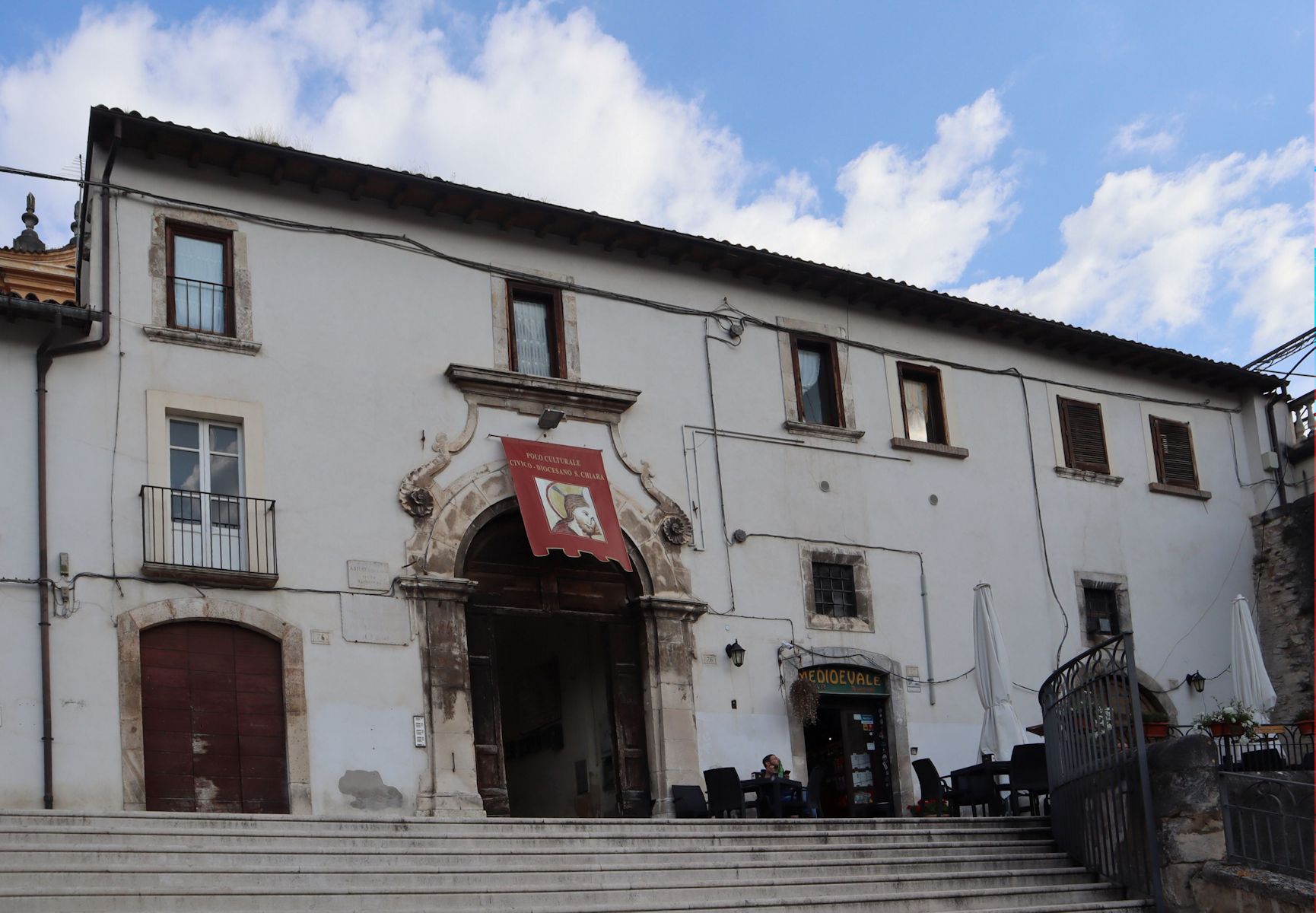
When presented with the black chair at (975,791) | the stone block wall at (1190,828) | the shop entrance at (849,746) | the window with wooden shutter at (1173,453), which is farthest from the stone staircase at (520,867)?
the window with wooden shutter at (1173,453)

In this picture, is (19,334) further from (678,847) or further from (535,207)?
(678,847)

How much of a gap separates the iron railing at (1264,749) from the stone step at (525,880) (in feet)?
16.7

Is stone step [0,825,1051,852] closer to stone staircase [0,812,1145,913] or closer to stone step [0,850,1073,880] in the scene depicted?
stone staircase [0,812,1145,913]

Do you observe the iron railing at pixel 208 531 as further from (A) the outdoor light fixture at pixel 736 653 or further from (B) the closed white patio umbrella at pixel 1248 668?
(B) the closed white patio umbrella at pixel 1248 668

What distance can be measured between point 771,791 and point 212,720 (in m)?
5.78

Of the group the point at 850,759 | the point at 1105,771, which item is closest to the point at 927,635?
the point at 850,759

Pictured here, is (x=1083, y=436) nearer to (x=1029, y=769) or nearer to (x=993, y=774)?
(x=993, y=774)

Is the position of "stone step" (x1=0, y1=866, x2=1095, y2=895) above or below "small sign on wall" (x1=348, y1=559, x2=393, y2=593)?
below

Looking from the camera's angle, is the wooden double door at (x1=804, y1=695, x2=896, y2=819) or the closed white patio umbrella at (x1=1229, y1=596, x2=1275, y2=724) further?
the wooden double door at (x1=804, y1=695, x2=896, y2=819)

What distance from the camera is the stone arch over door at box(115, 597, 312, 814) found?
15.1 m

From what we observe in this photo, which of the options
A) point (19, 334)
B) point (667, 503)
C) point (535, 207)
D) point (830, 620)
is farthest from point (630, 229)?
point (19, 334)

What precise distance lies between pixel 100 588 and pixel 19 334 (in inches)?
106

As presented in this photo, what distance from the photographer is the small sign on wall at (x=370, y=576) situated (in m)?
16.9

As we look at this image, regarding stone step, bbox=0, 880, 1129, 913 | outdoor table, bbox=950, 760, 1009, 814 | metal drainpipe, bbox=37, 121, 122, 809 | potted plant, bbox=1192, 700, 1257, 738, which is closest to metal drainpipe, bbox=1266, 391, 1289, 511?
potted plant, bbox=1192, 700, 1257, 738
